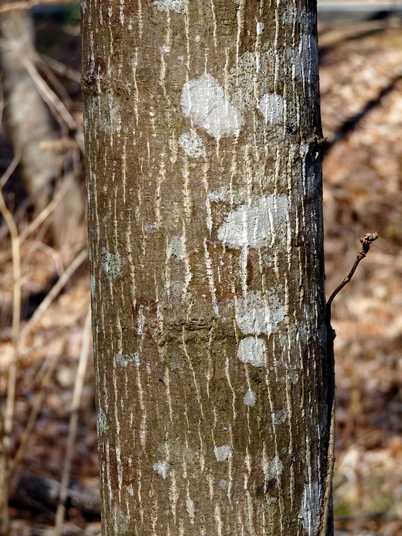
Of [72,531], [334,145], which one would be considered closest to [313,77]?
[72,531]

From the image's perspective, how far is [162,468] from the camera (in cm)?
119

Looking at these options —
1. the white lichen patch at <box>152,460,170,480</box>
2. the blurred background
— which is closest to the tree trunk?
the white lichen patch at <box>152,460,170,480</box>

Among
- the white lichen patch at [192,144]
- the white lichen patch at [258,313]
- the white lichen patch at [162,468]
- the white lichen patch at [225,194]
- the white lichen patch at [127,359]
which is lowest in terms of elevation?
the white lichen patch at [162,468]

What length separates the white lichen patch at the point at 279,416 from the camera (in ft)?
3.87

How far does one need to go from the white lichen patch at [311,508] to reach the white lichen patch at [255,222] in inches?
18.9

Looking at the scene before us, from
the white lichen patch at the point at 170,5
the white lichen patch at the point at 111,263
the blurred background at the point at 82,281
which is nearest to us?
the white lichen patch at the point at 170,5

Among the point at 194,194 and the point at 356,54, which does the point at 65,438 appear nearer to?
the point at 194,194

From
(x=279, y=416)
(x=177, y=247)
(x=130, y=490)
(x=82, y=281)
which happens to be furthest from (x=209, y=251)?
(x=82, y=281)

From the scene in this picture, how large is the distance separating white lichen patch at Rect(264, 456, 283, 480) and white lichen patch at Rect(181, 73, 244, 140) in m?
0.59

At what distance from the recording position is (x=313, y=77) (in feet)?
3.97

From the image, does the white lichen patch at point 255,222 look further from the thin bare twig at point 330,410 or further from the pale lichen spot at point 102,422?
the pale lichen spot at point 102,422

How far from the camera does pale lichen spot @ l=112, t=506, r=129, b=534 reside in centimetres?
125

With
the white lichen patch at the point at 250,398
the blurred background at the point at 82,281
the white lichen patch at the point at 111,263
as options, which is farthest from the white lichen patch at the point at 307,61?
the blurred background at the point at 82,281

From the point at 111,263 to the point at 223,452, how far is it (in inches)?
15.7
